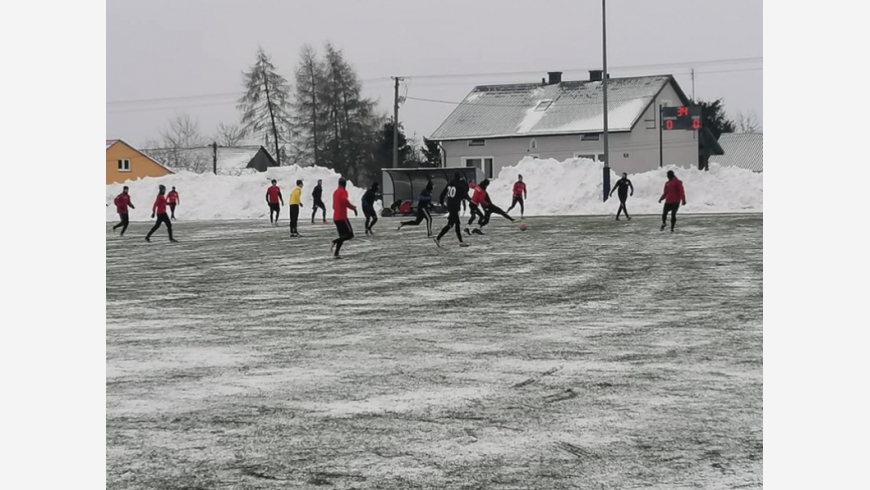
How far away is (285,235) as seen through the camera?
28.4 meters

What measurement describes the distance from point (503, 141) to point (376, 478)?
60899 mm

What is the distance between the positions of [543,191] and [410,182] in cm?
654

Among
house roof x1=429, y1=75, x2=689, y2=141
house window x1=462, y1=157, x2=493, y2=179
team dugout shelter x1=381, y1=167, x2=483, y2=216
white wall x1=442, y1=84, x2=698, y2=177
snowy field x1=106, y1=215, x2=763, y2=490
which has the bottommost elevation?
snowy field x1=106, y1=215, x2=763, y2=490

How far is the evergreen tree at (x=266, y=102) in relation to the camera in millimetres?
67625

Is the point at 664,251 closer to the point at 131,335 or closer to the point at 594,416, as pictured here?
the point at 131,335

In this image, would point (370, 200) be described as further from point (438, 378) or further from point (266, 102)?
point (266, 102)

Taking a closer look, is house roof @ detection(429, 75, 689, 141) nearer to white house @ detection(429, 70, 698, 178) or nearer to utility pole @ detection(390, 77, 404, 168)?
white house @ detection(429, 70, 698, 178)

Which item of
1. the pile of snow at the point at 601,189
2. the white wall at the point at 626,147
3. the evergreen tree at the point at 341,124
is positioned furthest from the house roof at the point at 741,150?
the pile of snow at the point at 601,189

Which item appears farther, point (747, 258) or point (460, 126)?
point (460, 126)

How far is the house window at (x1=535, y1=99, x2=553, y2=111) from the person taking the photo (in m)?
66.7

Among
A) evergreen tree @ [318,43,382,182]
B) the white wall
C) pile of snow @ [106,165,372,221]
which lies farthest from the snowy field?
evergreen tree @ [318,43,382,182]

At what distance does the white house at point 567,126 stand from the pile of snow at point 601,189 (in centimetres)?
1549

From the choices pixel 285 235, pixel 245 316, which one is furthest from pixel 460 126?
pixel 245 316
